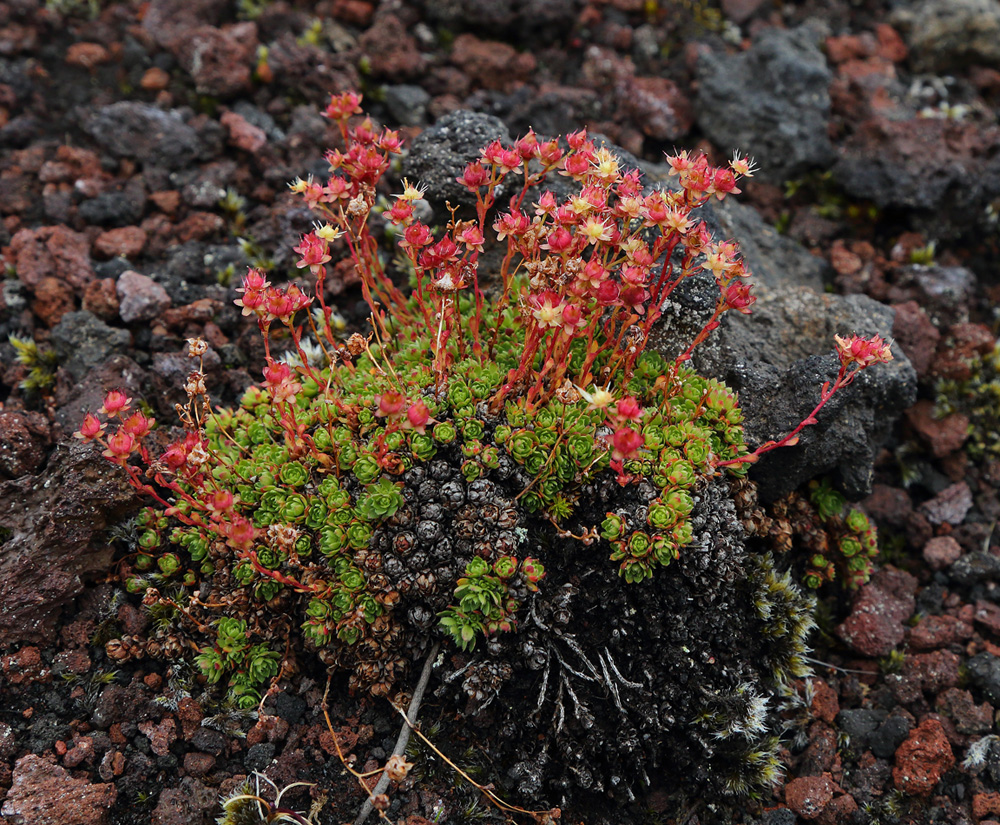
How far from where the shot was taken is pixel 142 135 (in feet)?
17.7

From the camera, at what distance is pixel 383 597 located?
10.9 feet

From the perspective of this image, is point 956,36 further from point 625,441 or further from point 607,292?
point 625,441

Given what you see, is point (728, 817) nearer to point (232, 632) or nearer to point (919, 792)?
point (919, 792)

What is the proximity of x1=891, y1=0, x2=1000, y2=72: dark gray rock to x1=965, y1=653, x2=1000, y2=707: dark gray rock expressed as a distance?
4.97 metres

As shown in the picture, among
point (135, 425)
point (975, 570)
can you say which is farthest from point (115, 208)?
point (975, 570)

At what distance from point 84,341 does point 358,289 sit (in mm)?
1587

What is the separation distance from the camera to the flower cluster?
3.17 meters

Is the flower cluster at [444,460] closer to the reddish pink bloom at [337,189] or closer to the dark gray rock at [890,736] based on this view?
the reddish pink bloom at [337,189]

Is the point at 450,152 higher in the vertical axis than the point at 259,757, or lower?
higher

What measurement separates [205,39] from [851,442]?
5269 millimetres

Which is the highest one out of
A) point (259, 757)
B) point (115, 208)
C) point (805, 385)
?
point (805, 385)

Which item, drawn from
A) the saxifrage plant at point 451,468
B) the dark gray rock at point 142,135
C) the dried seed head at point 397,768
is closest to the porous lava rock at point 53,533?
the saxifrage plant at point 451,468

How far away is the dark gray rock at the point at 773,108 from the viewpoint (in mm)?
5668

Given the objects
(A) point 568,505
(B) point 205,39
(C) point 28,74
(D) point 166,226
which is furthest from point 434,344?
(C) point 28,74
